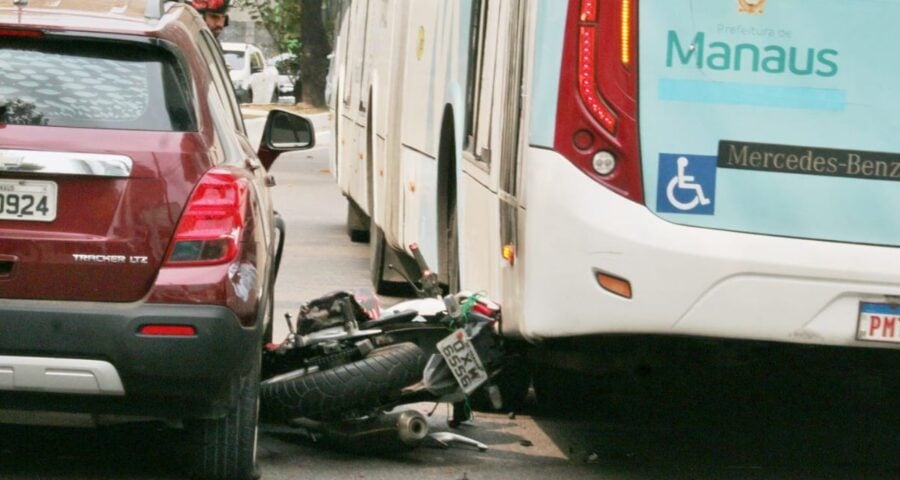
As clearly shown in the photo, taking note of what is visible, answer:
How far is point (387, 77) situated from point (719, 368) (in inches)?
225

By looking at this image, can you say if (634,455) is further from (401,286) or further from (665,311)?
(401,286)

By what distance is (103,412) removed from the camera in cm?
562

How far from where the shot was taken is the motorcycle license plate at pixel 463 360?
6516 mm

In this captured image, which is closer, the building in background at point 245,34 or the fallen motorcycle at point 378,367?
the fallen motorcycle at point 378,367

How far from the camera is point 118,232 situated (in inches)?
215

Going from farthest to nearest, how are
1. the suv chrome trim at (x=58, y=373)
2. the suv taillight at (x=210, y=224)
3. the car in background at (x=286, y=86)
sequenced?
the car in background at (x=286, y=86), the suv taillight at (x=210, y=224), the suv chrome trim at (x=58, y=373)

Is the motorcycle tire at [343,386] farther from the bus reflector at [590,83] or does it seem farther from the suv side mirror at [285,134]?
the suv side mirror at [285,134]

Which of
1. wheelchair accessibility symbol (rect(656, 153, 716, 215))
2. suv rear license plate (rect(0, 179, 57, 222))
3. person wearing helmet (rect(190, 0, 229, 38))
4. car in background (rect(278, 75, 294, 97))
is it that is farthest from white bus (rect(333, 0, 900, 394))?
car in background (rect(278, 75, 294, 97))

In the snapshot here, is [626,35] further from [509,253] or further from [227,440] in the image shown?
[227,440]

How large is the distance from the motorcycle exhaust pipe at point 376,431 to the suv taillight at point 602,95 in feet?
4.20

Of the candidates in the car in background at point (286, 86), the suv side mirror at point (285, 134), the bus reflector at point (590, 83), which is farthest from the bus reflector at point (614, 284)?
the car in background at point (286, 86)

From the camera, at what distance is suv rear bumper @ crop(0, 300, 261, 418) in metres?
5.40

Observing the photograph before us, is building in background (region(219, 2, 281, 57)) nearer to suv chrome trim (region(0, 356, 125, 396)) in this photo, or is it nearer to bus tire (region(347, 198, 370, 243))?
bus tire (region(347, 198, 370, 243))

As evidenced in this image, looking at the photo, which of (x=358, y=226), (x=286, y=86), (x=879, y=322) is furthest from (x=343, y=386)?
(x=286, y=86)
